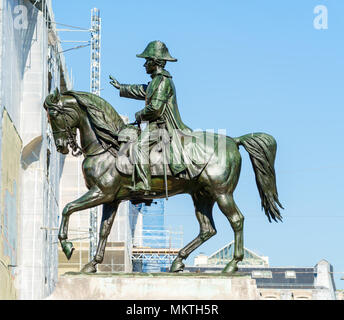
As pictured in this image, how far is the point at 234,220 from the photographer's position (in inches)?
674

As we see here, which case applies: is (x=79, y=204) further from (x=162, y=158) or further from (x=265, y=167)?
(x=265, y=167)

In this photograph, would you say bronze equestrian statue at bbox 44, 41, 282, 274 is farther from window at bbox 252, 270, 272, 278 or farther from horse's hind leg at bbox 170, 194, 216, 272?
window at bbox 252, 270, 272, 278

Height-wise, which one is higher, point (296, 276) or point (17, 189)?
point (17, 189)

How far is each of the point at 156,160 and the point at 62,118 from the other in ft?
6.47

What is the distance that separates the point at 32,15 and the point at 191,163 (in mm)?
28453

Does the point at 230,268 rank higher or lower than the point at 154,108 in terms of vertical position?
lower

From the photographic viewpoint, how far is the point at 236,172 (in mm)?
17281

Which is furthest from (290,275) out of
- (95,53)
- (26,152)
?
(26,152)

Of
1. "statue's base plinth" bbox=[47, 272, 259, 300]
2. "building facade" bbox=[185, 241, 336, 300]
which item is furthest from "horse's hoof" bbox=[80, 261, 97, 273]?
"building facade" bbox=[185, 241, 336, 300]

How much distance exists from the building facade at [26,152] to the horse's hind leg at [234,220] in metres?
20.0

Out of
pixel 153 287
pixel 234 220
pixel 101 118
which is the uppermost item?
pixel 101 118

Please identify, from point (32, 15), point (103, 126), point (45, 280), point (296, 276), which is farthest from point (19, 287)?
point (296, 276)

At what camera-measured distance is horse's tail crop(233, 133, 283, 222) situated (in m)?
17.6
